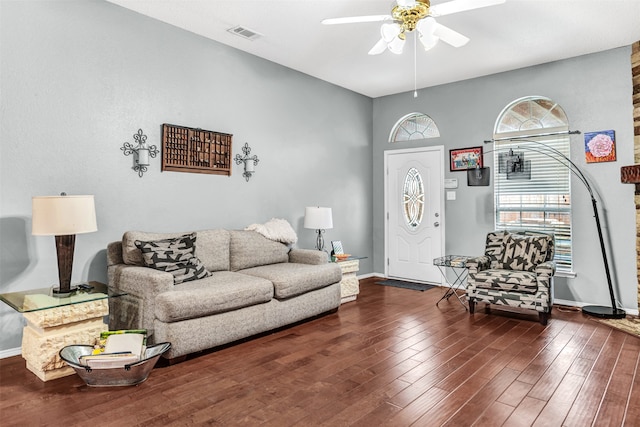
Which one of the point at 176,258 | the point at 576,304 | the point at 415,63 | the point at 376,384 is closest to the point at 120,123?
the point at 176,258

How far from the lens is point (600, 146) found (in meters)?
4.52

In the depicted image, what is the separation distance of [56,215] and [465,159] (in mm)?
4835

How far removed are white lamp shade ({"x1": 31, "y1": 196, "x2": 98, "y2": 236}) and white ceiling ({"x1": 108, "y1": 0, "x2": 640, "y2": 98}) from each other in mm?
1917

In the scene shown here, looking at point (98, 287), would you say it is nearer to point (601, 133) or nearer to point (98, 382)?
point (98, 382)

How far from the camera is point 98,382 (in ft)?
8.36

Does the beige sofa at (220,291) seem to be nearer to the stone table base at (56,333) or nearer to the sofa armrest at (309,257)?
the sofa armrest at (309,257)

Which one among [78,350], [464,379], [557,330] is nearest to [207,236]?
[78,350]

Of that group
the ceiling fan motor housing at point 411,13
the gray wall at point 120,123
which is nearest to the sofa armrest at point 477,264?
the gray wall at point 120,123

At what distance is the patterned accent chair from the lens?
154 inches

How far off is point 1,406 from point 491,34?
16.4 ft

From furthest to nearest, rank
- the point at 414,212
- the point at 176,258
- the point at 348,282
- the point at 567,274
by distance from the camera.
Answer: the point at 414,212 → the point at 348,282 → the point at 567,274 → the point at 176,258

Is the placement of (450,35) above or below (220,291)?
above

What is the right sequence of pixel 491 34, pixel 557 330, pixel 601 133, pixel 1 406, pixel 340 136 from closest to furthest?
1. pixel 1 406
2. pixel 557 330
3. pixel 491 34
4. pixel 601 133
5. pixel 340 136

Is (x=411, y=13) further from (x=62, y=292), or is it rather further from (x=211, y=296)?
(x=62, y=292)
